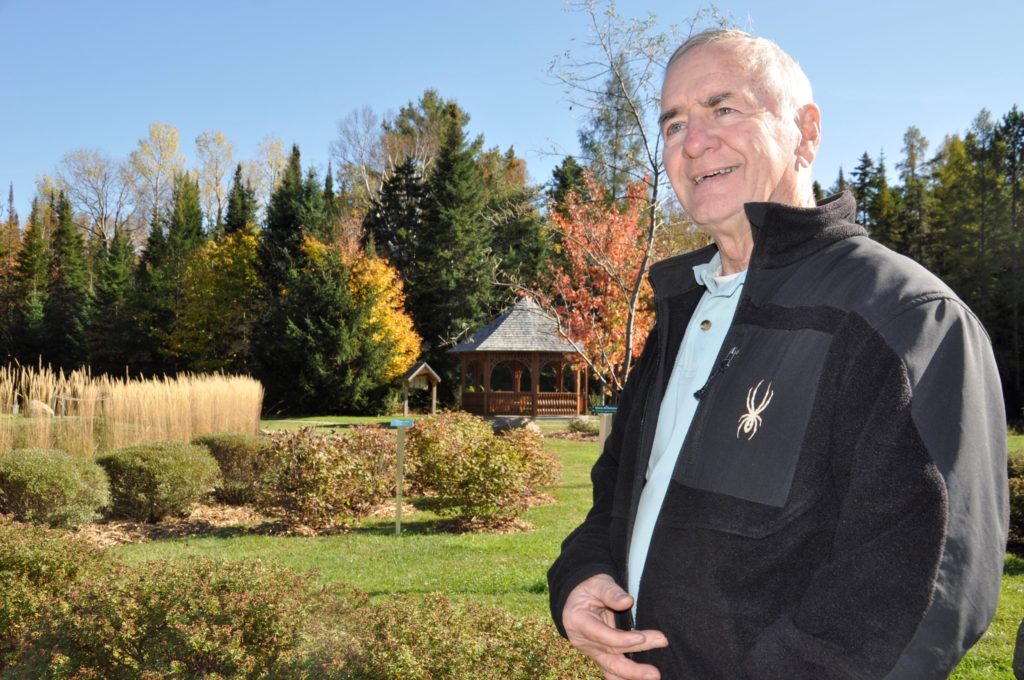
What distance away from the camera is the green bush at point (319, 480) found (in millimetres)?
9945

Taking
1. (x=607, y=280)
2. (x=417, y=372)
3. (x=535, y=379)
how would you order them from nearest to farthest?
(x=607, y=280) → (x=417, y=372) → (x=535, y=379)

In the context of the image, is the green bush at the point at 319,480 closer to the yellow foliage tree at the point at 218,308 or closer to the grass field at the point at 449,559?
the grass field at the point at 449,559

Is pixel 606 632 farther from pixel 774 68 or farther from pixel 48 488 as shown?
pixel 48 488

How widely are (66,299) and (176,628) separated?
50.1 meters

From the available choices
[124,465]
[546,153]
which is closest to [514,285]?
[546,153]

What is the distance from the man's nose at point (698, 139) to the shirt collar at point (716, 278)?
0.24m

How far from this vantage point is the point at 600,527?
1.81m

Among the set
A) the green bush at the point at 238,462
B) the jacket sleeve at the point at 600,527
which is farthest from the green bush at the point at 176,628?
the green bush at the point at 238,462

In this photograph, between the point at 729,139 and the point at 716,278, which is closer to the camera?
the point at 729,139

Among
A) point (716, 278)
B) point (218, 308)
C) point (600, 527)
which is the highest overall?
point (218, 308)

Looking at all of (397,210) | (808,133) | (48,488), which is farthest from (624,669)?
(397,210)

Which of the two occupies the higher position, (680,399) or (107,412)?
(680,399)

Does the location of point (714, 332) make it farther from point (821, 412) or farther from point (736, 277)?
point (821, 412)

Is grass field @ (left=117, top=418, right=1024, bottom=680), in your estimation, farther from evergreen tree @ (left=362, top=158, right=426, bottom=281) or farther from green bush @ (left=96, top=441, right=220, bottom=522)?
evergreen tree @ (left=362, top=158, right=426, bottom=281)
